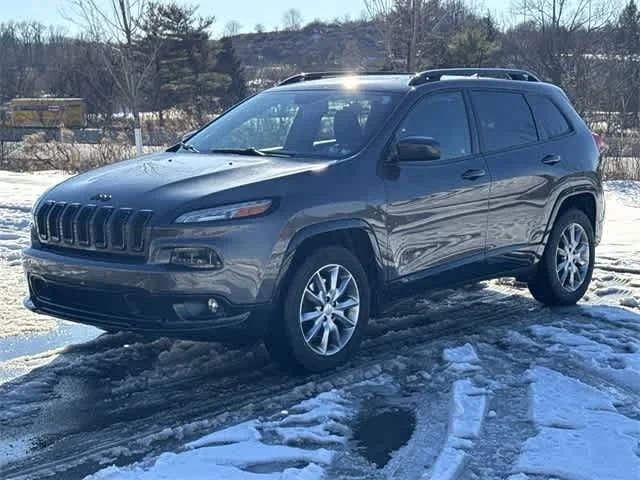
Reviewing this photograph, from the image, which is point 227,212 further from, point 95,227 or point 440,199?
point 440,199

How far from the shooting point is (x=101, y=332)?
619 centimetres

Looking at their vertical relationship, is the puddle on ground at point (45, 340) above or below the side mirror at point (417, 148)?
below

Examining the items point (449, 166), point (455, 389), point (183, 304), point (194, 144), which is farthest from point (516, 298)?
point (183, 304)

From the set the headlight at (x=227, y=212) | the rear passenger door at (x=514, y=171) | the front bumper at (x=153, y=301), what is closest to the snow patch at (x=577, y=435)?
the rear passenger door at (x=514, y=171)

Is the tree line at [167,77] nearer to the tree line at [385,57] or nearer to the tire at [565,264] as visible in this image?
the tree line at [385,57]

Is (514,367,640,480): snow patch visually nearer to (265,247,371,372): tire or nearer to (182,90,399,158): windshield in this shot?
(265,247,371,372): tire

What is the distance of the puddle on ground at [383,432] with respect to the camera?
4.04m

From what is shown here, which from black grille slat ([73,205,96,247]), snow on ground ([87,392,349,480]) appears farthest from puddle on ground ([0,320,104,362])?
snow on ground ([87,392,349,480])

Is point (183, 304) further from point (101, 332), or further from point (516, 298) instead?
point (516, 298)

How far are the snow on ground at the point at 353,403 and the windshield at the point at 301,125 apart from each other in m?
1.41

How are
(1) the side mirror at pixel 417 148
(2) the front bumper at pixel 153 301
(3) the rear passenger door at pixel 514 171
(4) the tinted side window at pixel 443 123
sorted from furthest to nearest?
(3) the rear passenger door at pixel 514 171 → (4) the tinted side window at pixel 443 123 → (1) the side mirror at pixel 417 148 → (2) the front bumper at pixel 153 301

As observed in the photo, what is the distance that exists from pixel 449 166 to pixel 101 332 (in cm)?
285

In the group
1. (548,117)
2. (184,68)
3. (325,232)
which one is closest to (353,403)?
(325,232)

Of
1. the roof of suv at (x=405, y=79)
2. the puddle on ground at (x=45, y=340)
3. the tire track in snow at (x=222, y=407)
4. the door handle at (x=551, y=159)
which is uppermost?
the roof of suv at (x=405, y=79)
